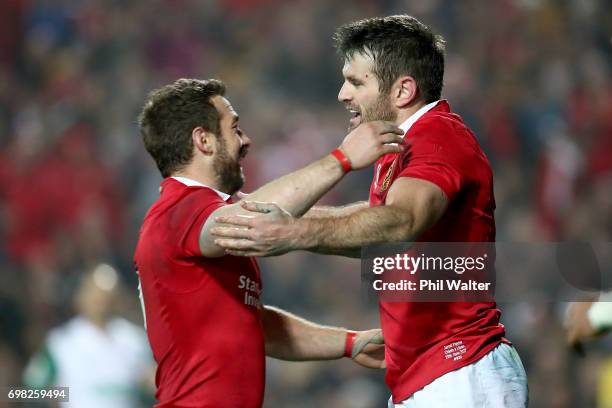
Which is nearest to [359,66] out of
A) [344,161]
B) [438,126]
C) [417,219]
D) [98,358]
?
[438,126]

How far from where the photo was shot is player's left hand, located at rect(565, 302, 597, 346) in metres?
4.23

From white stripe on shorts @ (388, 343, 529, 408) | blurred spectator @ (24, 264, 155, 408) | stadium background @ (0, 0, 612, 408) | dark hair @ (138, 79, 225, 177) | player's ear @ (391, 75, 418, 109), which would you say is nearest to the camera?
white stripe on shorts @ (388, 343, 529, 408)

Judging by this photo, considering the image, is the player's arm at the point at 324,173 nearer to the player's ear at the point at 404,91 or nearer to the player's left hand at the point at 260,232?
the player's left hand at the point at 260,232

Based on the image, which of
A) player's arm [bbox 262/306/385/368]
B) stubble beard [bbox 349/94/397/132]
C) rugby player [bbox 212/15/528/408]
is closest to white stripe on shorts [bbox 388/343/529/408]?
rugby player [bbox 212/15/528/408]

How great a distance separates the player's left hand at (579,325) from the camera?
423 cm

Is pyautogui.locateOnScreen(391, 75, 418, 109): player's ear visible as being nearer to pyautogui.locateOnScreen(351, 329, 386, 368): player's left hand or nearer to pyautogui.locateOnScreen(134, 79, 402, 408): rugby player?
pyautogui.locateOnScreen(134, 79, 402, 408): rugby player

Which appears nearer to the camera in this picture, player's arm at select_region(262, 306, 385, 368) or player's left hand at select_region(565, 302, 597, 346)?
player's left hand at select_region(565, 302, 597, 346)

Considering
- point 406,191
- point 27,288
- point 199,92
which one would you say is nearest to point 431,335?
point 406,191

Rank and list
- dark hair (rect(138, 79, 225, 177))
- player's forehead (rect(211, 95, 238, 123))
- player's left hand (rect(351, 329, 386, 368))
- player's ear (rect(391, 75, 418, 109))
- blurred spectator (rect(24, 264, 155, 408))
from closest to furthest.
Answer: player's ear (rect(391, 75, 418, 109))
dark hair (rect(138, 79, 225, 177))
player's forehead (rect(211, 95, 238, 123))
player's left hand (rect(351, 329, 386, 368))
blurred spectator (rect(24, 264, 155, 408))

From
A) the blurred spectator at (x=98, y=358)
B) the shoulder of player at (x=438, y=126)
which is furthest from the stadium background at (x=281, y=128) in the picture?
the shoulder of player at (x=438, y=126)

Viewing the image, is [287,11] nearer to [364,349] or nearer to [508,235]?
[508,235]

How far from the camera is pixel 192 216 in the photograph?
12.3ft

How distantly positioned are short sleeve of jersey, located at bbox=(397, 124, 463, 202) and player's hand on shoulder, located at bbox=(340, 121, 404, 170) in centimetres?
8

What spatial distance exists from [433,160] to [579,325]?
1180mm
